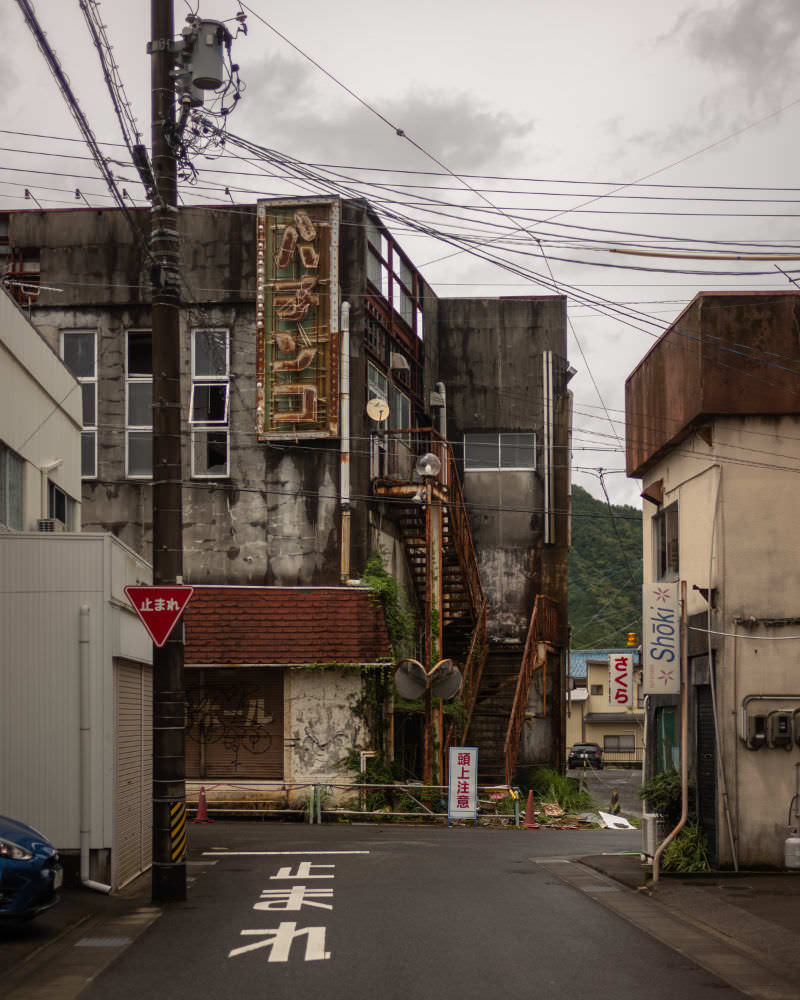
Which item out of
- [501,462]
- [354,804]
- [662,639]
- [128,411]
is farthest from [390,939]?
[501,462]

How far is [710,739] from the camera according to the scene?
1791cm

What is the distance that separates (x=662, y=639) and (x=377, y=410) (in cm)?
1352

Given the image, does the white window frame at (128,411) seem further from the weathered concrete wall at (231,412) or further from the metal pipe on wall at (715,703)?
the metal pipe on wall at (715,703)

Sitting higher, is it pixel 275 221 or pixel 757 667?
pixel 275 221

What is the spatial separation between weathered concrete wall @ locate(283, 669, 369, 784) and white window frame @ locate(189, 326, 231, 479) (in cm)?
541

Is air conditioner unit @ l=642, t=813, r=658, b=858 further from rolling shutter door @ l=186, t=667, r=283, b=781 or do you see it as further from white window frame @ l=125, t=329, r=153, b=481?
white window frame @ l=125, t=329, r=153, b=481

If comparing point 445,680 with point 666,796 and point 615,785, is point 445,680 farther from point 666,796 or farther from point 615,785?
point 615,785

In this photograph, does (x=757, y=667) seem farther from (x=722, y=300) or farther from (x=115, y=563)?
(x=115, y=563)

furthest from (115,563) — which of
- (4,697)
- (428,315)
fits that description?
(428,315)

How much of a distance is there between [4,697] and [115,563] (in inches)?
84.5

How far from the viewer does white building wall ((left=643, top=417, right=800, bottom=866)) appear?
1706 cm

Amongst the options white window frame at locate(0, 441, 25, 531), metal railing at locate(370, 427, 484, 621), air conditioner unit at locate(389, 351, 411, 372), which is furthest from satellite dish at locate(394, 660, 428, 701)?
white window frame at locate(0, 441, 25, 531)

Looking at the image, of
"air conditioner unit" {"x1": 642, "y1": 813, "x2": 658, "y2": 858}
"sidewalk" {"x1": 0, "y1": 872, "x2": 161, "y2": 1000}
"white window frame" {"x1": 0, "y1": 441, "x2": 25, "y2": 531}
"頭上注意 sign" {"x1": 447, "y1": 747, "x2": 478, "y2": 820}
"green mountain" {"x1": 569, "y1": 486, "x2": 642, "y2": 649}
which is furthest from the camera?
"green mountain" {"x1": 569, "y1": 486, "x2": 642, "y2": 649}

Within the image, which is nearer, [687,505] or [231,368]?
[687,505]
